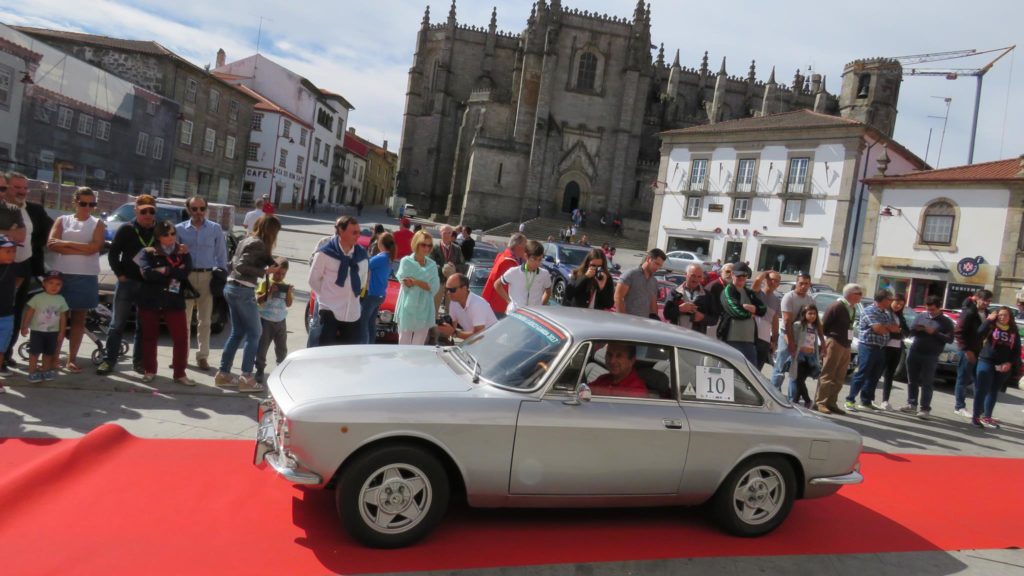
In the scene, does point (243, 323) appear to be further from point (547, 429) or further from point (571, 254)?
point (571, 254)

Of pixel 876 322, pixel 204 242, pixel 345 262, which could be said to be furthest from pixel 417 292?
pixel 876 322

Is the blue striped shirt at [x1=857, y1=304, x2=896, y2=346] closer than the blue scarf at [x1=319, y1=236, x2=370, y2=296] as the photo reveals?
No

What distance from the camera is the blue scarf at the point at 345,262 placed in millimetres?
6172

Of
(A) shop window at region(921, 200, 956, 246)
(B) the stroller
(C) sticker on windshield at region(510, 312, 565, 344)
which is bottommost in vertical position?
(B) the stroller

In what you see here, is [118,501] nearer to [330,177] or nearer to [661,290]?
[661,290]

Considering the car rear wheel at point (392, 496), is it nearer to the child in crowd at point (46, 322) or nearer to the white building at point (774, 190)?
the child in crowd at point (46, 322)

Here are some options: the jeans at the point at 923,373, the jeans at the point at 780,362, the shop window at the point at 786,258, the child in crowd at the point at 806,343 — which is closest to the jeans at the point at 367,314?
the jeans at the point at 780,362

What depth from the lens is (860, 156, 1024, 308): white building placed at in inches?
1054

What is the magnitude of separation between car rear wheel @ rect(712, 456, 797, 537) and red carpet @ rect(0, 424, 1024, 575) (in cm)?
12

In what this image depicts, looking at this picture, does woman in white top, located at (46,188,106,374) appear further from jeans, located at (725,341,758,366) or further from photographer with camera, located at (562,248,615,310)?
jeans, located at (725,341,758,366)

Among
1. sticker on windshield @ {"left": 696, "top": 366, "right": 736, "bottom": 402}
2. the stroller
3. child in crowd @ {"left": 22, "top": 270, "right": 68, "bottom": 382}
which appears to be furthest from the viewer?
the stroller

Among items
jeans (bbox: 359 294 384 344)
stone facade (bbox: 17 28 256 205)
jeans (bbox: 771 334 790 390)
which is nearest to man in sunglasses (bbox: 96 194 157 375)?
jeans (bbox: 359 294 384 344)

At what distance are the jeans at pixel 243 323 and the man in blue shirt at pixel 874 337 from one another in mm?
7669

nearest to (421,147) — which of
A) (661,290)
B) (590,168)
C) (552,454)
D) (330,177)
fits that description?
(330,177)
